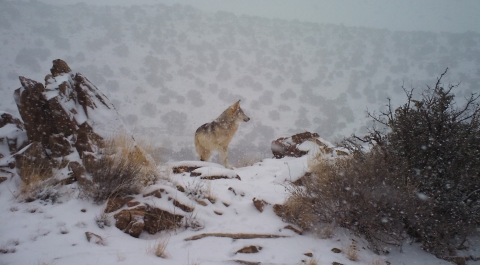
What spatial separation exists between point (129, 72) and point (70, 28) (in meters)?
23.9

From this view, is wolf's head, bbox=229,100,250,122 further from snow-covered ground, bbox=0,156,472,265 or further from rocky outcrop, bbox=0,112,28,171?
rocky outcrop, bbox=0,112,28,171

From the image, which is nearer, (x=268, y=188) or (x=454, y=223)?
(x=454, y=223)

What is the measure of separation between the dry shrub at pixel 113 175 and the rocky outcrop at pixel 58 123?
0.71 meters

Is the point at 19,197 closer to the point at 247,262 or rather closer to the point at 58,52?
the point at 247,262

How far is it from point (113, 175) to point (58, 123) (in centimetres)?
217

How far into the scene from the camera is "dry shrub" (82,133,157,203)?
3.23 meters

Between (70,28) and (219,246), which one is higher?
(70,28)

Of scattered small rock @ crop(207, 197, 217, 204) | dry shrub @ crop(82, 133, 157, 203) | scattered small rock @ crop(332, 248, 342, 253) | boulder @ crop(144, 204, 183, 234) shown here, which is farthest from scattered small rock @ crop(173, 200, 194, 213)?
scattered small rock @ crop(332, 248, 342, 253)

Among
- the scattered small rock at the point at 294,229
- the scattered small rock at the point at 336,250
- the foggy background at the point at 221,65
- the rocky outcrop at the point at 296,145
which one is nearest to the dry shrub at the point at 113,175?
the scattered small rock at the point at 294,229

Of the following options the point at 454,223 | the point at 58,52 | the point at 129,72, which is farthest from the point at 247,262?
the point at 58,52

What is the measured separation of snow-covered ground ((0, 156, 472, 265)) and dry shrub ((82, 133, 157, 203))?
169 millimetres

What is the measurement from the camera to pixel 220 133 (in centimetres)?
787

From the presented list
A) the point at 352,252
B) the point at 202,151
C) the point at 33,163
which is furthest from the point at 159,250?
the point at 202,151

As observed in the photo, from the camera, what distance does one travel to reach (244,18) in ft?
289
